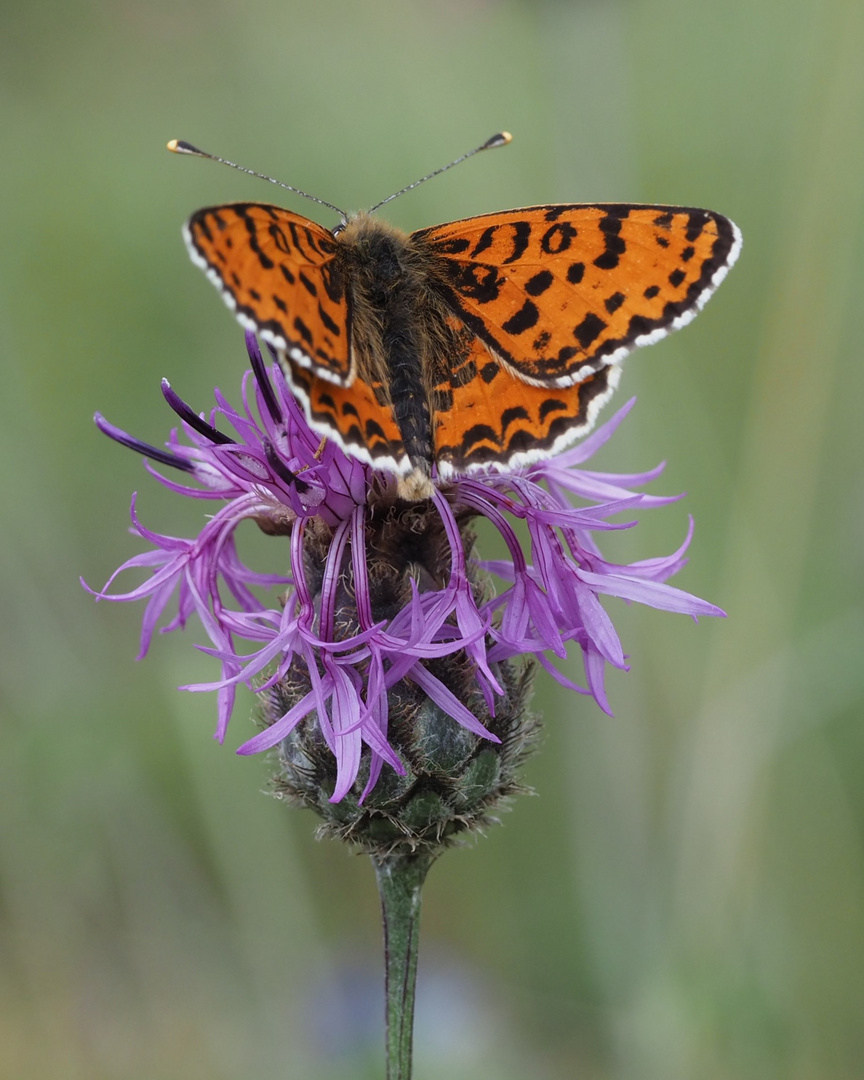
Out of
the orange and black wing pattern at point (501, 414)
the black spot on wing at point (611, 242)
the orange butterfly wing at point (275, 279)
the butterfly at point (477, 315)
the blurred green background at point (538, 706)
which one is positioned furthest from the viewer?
the blurred green background at point (538, 706)

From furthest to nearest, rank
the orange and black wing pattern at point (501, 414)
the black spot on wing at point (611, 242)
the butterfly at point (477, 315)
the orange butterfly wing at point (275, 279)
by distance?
the black spot on wing at point (611, 242), the orange and black wing pattern at point (501, 414), the butterfly at point (477, 315), the orange butterfly wing at point (275, 279)

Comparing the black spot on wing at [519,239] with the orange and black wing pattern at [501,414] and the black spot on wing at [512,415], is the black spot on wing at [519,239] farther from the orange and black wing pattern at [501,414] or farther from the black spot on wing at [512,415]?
the black spot on wing at [512,415]

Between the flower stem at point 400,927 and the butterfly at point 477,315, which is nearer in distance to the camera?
the butterfly at point 477,315

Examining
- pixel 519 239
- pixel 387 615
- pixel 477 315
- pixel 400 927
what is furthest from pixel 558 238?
pixel 400 927

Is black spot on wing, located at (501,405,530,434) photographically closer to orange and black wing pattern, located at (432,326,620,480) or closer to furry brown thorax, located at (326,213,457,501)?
orange and black wing pattern, located at (432,326,620,480)

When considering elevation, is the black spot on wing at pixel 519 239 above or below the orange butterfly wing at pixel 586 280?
above

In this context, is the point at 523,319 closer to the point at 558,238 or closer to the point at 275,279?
the point at 558,238

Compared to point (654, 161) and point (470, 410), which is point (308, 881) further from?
point (654, 161)

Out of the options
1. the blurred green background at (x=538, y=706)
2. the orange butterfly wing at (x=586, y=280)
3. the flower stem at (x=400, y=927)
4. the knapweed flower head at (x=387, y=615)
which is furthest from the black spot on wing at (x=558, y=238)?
the blurred green background at (x=538, y=706)
